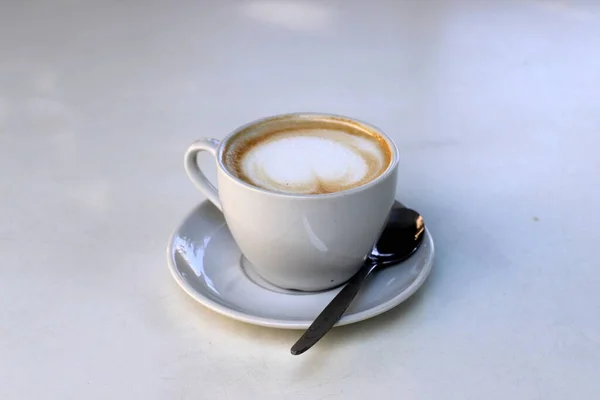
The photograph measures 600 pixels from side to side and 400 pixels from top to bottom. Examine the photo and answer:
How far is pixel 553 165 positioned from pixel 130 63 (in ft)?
2.50

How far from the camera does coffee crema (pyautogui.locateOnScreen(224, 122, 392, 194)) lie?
2.00 feet

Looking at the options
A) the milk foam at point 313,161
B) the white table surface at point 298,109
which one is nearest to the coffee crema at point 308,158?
the milk foam at point 313,161

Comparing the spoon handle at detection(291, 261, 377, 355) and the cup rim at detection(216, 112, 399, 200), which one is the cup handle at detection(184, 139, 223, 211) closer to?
the cup rim at detection(216, 112, 399, 200)

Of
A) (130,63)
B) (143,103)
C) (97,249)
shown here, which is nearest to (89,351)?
(97,249)

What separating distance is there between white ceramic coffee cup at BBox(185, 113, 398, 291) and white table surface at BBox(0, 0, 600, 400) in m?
0.05

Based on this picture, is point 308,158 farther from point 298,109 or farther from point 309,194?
point 298,109

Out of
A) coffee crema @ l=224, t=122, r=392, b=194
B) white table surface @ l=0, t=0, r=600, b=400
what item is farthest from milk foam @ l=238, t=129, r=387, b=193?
white table surface @ l=0, t=0, r=600, b=400

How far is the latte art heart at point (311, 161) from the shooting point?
61 centimetres

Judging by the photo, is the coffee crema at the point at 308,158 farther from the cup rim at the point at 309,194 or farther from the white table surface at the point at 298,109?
the white table surface at the point at 298,109

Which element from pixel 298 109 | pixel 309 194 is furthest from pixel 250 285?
pixel 298 109

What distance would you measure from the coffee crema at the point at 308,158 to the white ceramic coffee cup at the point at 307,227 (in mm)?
22

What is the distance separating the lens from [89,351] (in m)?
0.56

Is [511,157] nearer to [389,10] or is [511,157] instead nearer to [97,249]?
[97,249]

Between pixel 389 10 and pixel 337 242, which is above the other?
pixel 337 242
